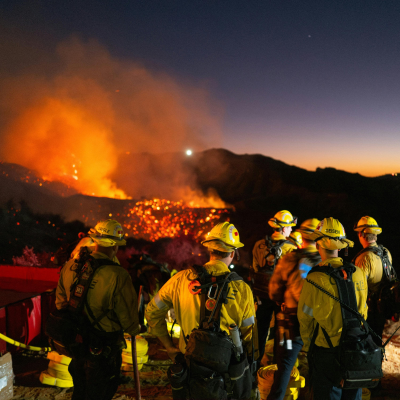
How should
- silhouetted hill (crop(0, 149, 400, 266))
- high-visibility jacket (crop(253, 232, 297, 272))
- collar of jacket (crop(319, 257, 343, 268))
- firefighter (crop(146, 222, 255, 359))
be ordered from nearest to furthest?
1. firefighter (crop(146, 222, 255, 359))
2. collar of jacket (crop(319, 257, 343, 268))
3. high-visibility jacket (crop(253, 232, 297, 272))
4. silhouetted hill (crop(0, 149, 400, 266))

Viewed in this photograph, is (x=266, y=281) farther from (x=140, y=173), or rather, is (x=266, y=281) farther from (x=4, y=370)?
(x=140, y=173)

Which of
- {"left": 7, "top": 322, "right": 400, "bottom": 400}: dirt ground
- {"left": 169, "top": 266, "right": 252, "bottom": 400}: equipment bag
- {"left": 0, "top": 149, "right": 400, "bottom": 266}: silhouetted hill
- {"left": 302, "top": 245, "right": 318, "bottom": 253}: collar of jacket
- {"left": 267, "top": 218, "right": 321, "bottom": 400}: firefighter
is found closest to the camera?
{"left": 169, "top": 266, "right": 252, "bottom": 400}: equipment bag

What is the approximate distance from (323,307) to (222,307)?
959 mm

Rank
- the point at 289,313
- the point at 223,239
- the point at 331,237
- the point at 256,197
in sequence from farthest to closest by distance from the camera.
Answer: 1. the point at 256,197
2. the point at 289,313
3. the point at 331,237
4. the point at 223,239

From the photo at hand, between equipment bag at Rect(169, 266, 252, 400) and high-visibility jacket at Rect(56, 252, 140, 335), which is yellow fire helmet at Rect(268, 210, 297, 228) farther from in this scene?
equipment bag at Rect(169, 266, 252, 400)

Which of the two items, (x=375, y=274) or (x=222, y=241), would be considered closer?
(x=222, y=241)

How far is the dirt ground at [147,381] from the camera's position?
4.06m

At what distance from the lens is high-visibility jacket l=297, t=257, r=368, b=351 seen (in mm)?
2670

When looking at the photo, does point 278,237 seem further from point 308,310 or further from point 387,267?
point 308,310

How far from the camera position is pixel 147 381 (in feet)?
14.6

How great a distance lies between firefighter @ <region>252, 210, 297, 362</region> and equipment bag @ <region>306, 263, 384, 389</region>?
6.96 ft

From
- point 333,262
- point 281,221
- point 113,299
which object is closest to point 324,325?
point 333,262

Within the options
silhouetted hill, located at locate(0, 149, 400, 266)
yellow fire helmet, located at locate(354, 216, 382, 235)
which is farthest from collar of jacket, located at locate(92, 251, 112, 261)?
silhouetted hill, located at locate(0, 149, 400, 266)

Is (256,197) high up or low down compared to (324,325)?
up
